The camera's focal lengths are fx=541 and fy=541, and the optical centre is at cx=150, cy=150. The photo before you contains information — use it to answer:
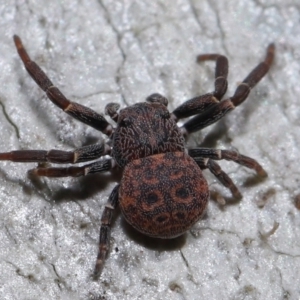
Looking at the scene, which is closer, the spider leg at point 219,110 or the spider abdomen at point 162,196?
the spider abdomen at point 162,196

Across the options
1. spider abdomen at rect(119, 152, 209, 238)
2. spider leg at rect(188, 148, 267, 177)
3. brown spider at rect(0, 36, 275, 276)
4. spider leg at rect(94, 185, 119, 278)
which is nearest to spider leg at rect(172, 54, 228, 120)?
brown spider at rect(0, 36, 275, 276)

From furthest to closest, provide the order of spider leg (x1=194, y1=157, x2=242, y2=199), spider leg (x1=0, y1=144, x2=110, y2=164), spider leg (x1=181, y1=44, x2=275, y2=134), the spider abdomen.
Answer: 1. spider leg (x1=181, y1=44, x2=275, y2=134)
2. spider leg (x1=194, y1=157, x2=242, y2=199)
3. spider leg (x1=0, y1=144, x2=110, y2=164)
4. the spider abdomen

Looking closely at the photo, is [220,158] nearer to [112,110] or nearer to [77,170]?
[112,110]

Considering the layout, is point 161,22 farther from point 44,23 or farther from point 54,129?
point 54,129

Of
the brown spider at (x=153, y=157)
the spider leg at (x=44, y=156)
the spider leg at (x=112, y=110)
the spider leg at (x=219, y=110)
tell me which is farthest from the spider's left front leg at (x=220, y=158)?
the spider leg at (x=44, y=156)

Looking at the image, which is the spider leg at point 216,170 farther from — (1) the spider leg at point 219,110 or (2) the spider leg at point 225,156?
(1) the spider leg at point 219,110

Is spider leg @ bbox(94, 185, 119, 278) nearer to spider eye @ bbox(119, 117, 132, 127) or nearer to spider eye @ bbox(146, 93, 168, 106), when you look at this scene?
spider eye @ bbox(119, 117, 132, 127)

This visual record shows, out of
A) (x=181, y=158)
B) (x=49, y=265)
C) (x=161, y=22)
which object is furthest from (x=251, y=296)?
(x=161, y=22)
